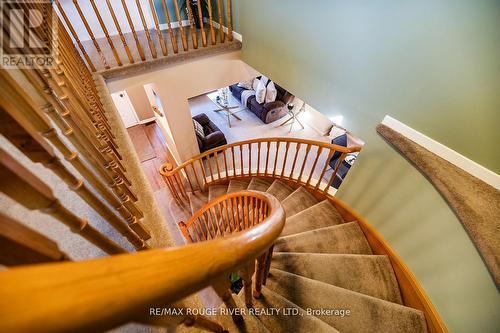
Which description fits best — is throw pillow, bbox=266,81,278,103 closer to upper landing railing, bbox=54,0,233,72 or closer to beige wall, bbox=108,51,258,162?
beige wall, bbox=108,51,258,162

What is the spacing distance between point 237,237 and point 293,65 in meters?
2.36

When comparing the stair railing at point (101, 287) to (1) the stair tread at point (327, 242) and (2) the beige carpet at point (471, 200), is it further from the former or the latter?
(1) the stair tread at point (327, 242)

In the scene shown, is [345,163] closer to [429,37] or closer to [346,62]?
[346,62]

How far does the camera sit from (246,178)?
3432 millimetres

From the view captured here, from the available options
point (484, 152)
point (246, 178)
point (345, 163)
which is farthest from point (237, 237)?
point (345, 163)

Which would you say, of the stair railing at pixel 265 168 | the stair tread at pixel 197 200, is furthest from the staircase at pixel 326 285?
the stair tread at pixel 197 200

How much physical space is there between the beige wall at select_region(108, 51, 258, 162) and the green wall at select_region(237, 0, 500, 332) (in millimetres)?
1125

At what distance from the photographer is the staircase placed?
1337 mm

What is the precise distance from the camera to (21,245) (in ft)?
1.13

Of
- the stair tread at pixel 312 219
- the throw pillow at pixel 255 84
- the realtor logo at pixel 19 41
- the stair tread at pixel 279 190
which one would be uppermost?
the realtor logo at pixel 19 41

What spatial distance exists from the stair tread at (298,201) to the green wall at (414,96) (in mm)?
514

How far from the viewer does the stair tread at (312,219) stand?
2.37 meters

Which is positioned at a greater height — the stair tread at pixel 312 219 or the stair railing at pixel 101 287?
the stair railing at pixel 101 287

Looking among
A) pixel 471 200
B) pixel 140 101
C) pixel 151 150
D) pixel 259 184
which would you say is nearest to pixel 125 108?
pixel 140 101
